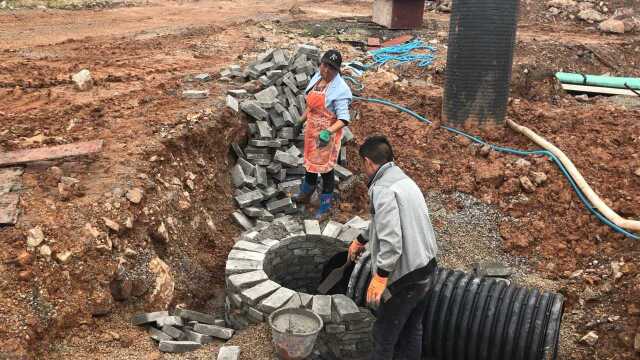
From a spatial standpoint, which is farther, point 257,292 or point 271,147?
point 271,147

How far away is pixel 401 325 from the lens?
4066 millimetres

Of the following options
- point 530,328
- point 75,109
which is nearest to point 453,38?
point 530,328

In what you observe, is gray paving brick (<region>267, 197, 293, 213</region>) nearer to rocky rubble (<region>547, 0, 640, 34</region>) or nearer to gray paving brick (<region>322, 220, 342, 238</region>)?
gray paving brick (<region>322, 220, 342, 238</region>)

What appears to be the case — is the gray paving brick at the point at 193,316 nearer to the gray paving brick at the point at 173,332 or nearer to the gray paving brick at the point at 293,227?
the gray paving brick at the point at 173,332

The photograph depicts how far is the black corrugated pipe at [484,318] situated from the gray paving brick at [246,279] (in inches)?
36.2

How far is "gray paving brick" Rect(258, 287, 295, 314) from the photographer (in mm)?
4715

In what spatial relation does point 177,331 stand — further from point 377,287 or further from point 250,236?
point 377,287

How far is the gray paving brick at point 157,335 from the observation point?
4.41 metres

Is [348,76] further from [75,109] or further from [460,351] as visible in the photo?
[460,351]

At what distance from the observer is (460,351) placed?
477cm

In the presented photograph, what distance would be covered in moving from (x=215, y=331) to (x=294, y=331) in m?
0.93

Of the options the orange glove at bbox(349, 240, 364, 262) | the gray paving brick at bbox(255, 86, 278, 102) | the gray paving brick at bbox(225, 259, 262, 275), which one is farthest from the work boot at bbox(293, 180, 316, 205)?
the orange glove at bbox(349, 240, 364, 262)

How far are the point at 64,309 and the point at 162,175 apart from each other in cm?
193

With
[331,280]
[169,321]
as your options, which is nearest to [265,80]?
[331,280]
